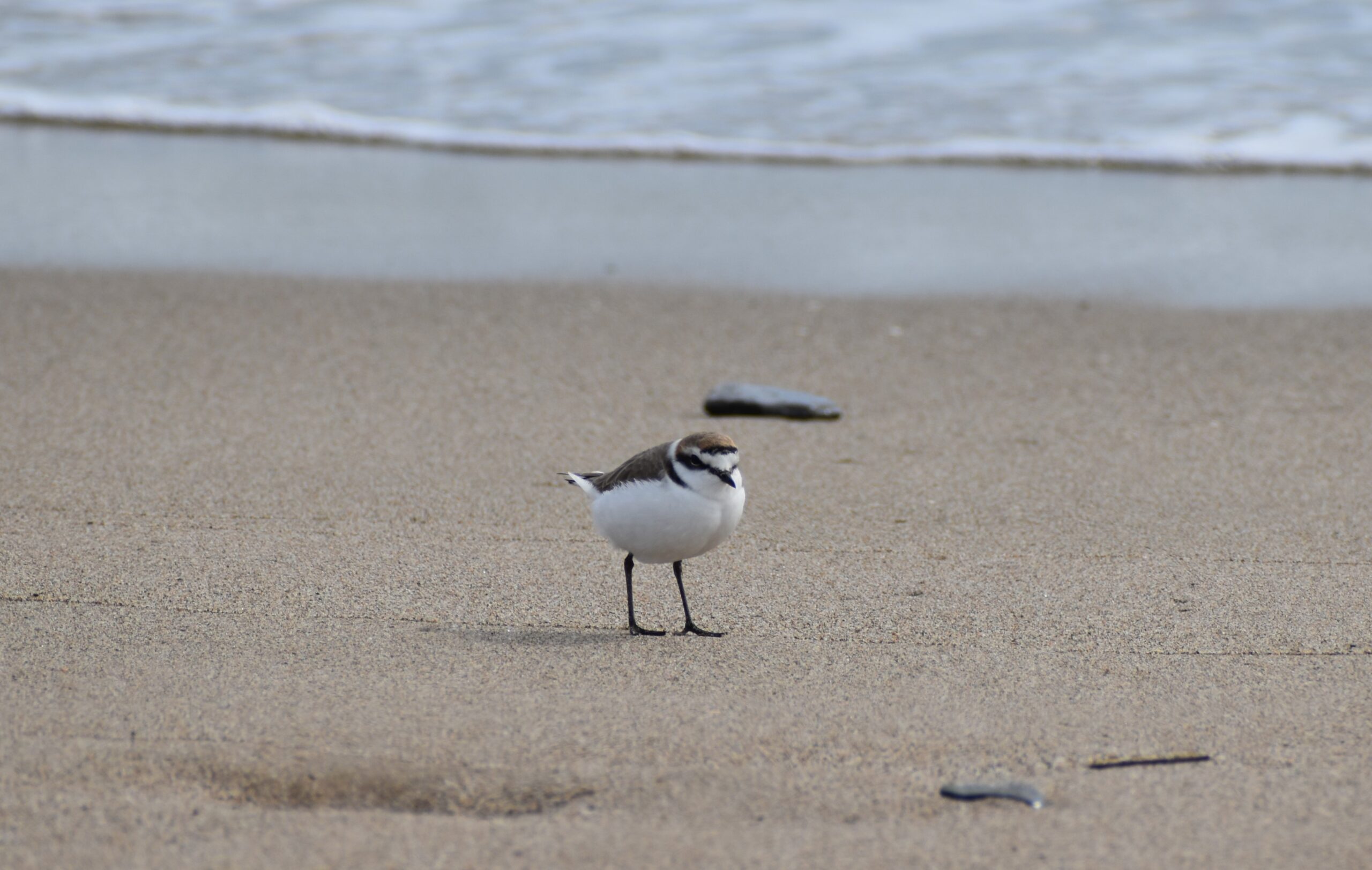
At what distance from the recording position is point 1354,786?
273cm

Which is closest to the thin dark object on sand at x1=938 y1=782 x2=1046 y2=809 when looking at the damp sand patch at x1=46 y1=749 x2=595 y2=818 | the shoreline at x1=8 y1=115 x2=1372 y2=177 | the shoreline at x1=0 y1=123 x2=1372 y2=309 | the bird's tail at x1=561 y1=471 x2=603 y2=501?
the damp sand patch at x1=46 y1=749 x2=595 y2=818

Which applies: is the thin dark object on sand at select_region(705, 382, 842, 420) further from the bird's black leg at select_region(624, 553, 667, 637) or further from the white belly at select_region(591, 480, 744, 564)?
the white belly at select_region(591, 480, 744, 564)

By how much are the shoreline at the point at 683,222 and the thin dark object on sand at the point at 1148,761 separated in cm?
427

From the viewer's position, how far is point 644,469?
3547 millimetres

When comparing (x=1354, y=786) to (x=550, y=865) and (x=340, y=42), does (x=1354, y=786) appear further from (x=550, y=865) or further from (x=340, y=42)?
(x=340, y=42)

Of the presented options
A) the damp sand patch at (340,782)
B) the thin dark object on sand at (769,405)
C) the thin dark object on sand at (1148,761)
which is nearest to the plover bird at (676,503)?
the damp sand patch at (340,782)

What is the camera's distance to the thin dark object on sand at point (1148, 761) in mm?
2816

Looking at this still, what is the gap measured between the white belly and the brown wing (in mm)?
22

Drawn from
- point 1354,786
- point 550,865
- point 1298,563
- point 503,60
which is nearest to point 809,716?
point 550,865

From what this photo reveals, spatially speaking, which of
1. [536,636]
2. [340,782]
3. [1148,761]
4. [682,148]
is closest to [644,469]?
[536,636]

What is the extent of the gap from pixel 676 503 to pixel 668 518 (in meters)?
0.04

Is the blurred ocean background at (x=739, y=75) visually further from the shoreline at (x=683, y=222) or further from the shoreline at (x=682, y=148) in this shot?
the shoreline at (x=683, y=222)

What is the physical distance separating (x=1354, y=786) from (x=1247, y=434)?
278 centimetres

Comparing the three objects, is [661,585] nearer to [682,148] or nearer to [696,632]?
[696,632]
